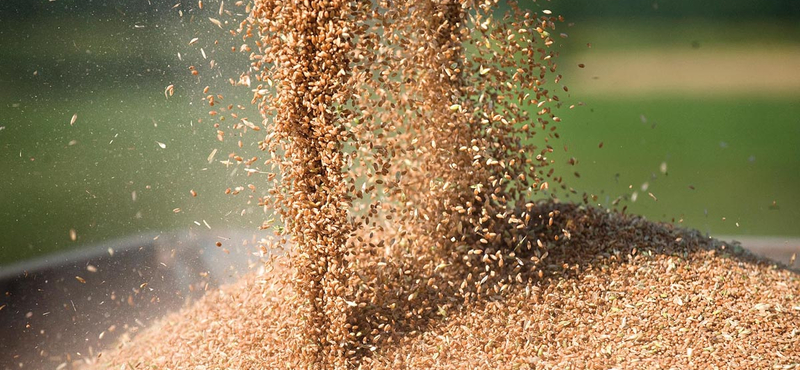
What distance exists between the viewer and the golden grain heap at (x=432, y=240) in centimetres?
211

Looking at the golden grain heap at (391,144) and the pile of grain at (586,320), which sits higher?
the golden grain heap at (391,144)

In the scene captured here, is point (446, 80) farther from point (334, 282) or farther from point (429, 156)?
point (334, 282)

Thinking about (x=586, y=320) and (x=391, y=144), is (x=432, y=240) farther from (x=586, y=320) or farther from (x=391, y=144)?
(x=586, y=320)

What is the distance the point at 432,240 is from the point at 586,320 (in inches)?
21.8

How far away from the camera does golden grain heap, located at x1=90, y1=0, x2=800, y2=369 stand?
6.93 feet

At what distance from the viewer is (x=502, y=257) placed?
7.76 ft

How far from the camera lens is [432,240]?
7.76ft

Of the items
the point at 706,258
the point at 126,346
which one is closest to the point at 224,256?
the point at 126,346

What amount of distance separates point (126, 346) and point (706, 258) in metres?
2.18

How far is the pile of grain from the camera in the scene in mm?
2051

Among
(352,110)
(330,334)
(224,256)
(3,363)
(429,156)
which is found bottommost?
(3,363)

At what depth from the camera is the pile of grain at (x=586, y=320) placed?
2.05 meters

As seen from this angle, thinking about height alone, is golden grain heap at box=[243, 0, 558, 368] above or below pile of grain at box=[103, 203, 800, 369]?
above

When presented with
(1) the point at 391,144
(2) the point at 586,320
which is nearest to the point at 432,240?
(1) the point at 391,144
